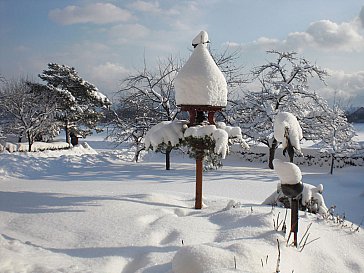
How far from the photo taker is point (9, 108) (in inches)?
969

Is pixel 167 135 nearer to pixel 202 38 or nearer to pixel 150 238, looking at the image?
pixel 202 38

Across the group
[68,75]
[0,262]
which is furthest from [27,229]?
[68,75]

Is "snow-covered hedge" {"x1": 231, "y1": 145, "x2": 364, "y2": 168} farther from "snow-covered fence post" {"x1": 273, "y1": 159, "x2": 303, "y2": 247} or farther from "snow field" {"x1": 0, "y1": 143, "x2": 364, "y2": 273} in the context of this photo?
"snow-covered fence post" {"x1": 273, "y1": 159, "x2": 303, "y2": 247}

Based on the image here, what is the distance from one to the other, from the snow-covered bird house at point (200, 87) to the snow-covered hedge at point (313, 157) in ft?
52.8

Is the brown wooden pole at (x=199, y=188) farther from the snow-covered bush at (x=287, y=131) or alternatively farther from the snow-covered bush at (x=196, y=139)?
the snow-covered bush at (x=287, y=131)

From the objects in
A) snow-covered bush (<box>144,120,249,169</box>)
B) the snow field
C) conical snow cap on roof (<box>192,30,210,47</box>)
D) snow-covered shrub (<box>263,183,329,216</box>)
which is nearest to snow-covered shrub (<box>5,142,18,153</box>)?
the snow field

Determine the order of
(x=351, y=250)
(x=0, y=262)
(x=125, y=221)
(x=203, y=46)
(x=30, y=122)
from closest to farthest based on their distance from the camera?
1. (x=0, y=262)
2. (x=351, y=250)
3. (x=125, y=221)
4. (x=203, y=46)
5. (x=30, y=122)

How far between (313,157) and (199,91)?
1926cm

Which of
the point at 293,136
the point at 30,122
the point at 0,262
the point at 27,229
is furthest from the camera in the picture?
the point at 30,122

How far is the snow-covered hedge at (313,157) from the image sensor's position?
70.0 feet

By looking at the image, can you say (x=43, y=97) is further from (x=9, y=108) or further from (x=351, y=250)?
(x=351, y=250)

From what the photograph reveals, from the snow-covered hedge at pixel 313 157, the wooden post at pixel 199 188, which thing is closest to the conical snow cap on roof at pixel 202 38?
the wooden post at pixel 199 188

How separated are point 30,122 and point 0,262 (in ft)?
76.1

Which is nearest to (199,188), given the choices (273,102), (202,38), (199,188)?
(199,188)
